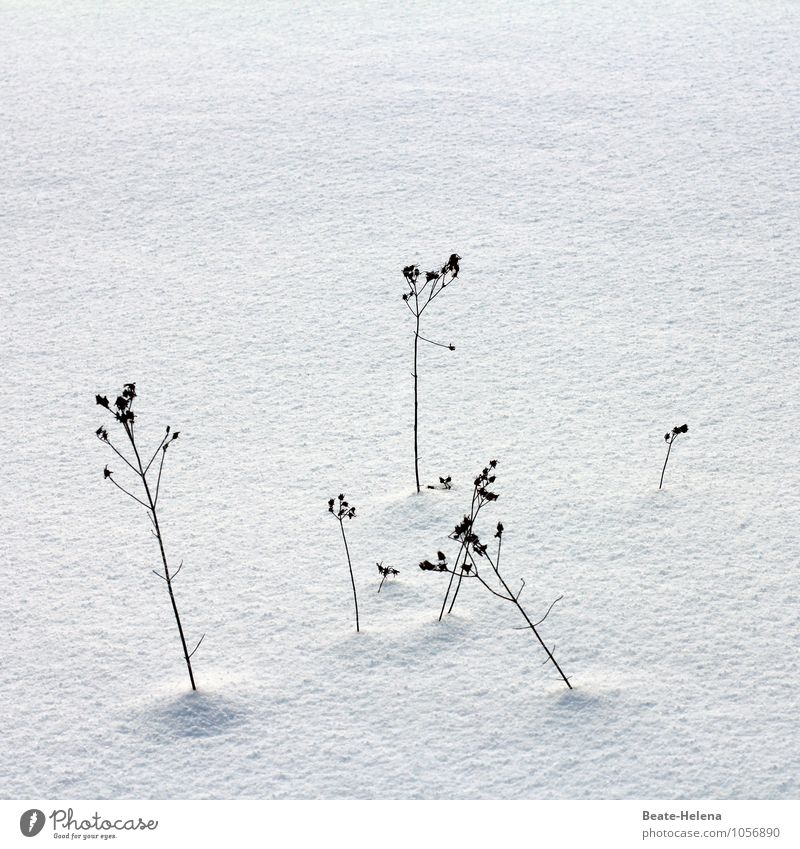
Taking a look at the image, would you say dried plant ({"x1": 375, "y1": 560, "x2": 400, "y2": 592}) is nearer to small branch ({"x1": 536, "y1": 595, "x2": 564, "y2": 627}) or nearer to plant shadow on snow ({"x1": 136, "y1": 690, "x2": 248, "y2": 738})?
small branch ({"x1": 536, "y1": 595, "x2": 564, "y2": 627})

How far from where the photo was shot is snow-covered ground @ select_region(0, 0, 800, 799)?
3096 mm

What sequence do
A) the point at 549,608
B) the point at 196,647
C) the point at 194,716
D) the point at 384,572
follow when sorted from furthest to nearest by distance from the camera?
the point at 384,572, the point at 549,608, the point at 196,647, the point at 194,716

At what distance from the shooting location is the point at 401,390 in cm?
500

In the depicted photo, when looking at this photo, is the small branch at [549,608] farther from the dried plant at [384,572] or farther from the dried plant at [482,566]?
the dried plant at [384,572]

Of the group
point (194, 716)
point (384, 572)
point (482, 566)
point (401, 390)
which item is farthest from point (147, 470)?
point (401, 390)

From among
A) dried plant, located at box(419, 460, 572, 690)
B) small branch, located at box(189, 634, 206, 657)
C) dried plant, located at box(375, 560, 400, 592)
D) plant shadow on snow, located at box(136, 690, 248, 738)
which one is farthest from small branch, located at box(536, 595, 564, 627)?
small branch, located at box(189, 634, 206, 657)

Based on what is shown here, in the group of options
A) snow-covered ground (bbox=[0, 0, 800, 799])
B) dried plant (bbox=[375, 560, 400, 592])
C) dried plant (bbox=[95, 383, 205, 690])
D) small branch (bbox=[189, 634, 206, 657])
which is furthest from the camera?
dried plant (bbox=[375, 560, 400, 592])

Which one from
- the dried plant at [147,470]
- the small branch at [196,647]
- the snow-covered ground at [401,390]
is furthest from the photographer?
the small branch at [196,647]

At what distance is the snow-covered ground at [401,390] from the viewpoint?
3096 millimetres

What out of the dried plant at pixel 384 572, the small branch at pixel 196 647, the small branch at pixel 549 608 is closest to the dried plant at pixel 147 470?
the small branch at pixel 196 647

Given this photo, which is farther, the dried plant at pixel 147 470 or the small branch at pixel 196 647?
the small branch at pixel 196 647

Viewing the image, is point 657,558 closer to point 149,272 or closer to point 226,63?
point 149,272

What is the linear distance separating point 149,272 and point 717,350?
3.10 metres

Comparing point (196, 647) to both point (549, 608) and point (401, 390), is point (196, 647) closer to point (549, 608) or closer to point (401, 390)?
point (549, 608)
